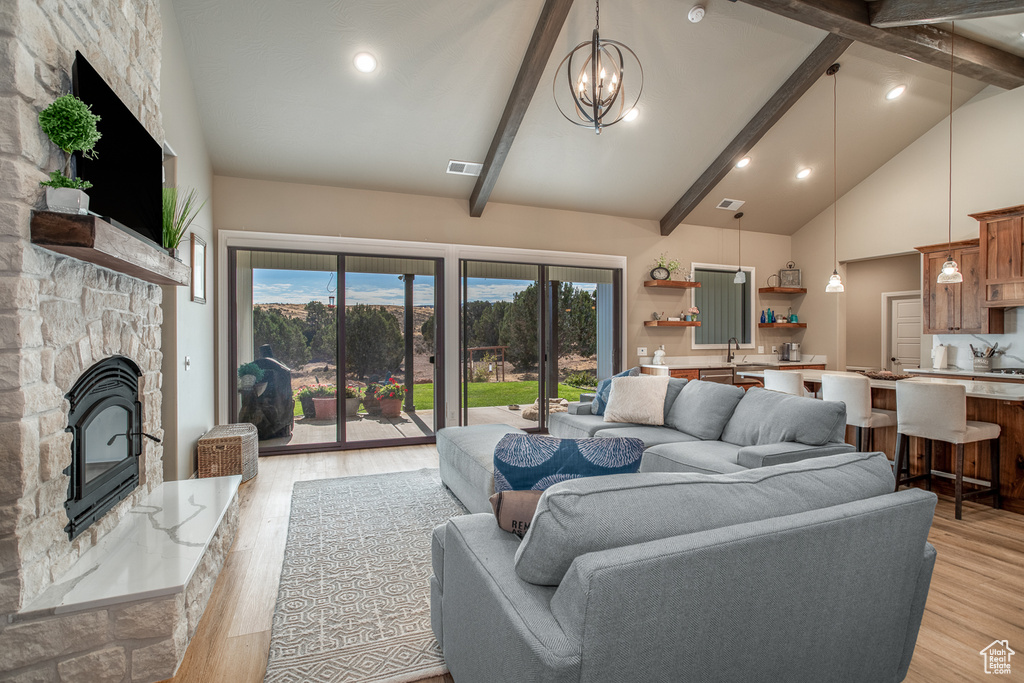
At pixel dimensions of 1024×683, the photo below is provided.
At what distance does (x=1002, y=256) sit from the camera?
5.12 m

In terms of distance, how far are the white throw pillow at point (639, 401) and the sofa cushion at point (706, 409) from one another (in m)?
0.15

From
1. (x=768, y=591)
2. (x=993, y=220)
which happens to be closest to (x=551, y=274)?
(x=993, y=220)

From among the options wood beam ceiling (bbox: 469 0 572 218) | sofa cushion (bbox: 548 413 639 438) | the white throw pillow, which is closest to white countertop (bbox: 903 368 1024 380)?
the white throw pillow

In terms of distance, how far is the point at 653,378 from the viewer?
4.04 meters

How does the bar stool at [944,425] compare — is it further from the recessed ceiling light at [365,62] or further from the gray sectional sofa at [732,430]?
the recessed ceiling light at [365,62]

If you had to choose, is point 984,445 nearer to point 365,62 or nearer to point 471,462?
point 471,462

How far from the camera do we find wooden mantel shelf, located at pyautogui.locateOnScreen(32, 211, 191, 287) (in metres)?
1.64

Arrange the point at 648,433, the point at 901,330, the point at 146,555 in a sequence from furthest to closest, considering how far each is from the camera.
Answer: the point at 901,330 → the point at 648,433 → the point at 146,555

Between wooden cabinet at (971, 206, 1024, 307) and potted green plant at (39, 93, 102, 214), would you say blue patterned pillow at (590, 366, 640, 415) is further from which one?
wooden cabinet at (971, 206, 1024, 307)

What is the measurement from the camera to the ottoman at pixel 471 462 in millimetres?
2945

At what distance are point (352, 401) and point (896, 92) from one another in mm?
6549

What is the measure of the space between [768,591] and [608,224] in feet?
18.5

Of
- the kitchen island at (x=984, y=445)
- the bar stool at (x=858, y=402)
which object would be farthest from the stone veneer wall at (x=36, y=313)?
the kitchen island at (x=984, y=445)

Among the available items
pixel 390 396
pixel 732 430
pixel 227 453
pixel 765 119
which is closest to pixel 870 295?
pixel 765 119
